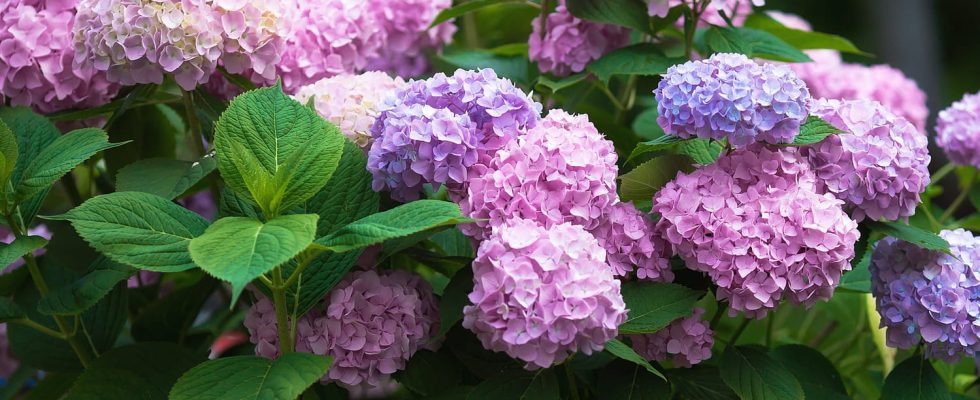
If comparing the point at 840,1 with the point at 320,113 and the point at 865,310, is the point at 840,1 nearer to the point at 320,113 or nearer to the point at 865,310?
the point at 865,310

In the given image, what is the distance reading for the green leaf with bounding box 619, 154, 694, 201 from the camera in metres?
A: 0.77

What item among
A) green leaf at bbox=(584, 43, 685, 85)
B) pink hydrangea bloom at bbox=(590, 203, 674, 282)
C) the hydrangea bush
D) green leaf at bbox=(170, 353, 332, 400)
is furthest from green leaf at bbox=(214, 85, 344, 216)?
green leaf at bbox=(584, 43, 685, 85)

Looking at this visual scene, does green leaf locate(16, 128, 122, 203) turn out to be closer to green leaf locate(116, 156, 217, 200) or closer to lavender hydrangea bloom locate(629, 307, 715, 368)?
green leaf locate(116, 156, 217, 200)

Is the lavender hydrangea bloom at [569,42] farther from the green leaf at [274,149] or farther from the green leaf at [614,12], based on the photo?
the green leaf at [274,149]

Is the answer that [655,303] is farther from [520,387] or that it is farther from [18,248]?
[18,248]

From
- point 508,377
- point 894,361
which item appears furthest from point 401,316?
point 894,361

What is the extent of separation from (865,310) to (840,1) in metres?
3.60

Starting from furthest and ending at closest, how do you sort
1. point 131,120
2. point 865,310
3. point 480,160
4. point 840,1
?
point 840,1
point 865,310
point 131,120
point 480,160

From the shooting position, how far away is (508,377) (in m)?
0.74

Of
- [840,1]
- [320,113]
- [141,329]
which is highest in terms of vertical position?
A: [320,113]

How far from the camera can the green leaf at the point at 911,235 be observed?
75 cm

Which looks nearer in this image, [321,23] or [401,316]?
[401,316]

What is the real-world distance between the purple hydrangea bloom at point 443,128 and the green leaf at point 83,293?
0.23m

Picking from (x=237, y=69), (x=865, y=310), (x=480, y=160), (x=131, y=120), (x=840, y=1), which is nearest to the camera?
(x=480, y=160)
